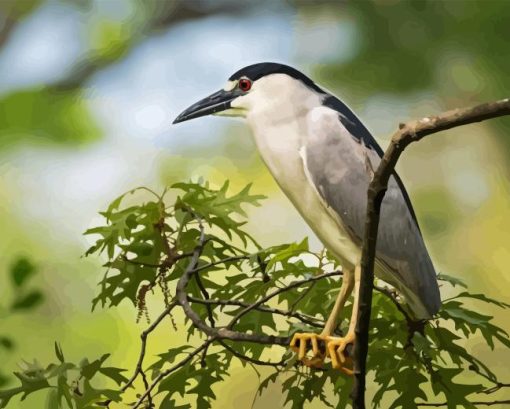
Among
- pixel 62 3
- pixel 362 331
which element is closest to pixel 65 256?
pixel 62 3

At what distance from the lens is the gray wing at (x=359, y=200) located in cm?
97

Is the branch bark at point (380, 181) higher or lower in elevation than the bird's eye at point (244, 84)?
lower

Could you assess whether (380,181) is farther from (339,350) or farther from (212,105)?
(212,105)

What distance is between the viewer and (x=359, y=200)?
98cm

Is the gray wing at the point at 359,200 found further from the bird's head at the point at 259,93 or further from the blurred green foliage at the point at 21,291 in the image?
the blurred green foliage at the point at 21,291

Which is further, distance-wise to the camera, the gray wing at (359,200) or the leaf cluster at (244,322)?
the gray wing at (359,200)

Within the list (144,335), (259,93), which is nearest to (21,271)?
(144,335)

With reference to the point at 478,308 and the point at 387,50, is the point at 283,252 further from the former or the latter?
the point at 387,50

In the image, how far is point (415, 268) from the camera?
972mm

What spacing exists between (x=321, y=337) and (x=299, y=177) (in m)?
0.18

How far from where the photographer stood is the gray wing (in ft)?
3.18

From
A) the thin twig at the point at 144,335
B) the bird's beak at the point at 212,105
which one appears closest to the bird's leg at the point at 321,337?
the thin twig at the point at 144,335

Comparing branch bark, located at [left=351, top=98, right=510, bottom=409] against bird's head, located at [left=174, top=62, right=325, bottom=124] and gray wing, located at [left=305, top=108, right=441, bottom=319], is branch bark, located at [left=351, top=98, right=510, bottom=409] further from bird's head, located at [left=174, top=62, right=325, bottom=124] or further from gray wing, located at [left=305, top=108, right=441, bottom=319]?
bird's head, located at [left=174, top=62, right=325, bottom=124]

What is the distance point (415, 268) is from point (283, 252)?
0.53ft
